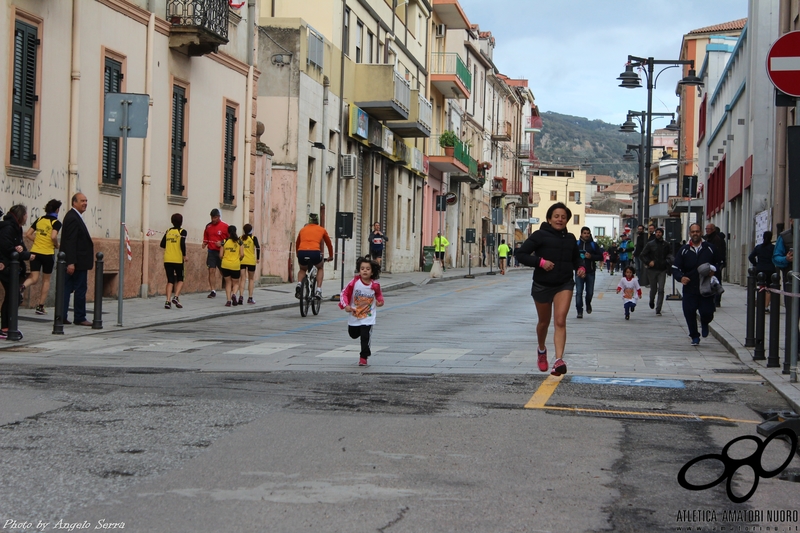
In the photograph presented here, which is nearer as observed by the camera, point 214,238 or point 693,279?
point 693,279

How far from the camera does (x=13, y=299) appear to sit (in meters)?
12.5

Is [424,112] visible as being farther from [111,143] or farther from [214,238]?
[111,143]

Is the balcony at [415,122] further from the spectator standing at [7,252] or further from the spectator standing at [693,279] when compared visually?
the spectator standing at [7,252]

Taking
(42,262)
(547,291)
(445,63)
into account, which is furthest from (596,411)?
(445,63)

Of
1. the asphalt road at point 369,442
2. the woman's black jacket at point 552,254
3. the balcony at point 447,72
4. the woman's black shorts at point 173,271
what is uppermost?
the balcony at point 447,72

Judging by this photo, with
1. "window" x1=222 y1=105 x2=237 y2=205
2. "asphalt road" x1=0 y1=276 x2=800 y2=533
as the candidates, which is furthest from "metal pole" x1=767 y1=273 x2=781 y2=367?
"window" x1=222 y1=105 x2=237 y2=205

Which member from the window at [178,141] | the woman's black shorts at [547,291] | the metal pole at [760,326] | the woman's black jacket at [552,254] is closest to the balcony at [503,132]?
the window at [178,141]

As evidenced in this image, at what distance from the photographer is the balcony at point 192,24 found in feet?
72.6

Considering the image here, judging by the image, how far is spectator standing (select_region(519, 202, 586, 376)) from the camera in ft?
35.0

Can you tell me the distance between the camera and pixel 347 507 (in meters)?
5.01

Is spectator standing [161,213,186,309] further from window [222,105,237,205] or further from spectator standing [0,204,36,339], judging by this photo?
window [222,105,237,205]

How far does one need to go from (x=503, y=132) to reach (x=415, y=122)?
129 feet

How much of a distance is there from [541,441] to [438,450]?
75cm

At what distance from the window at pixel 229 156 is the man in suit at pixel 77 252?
11.0m
